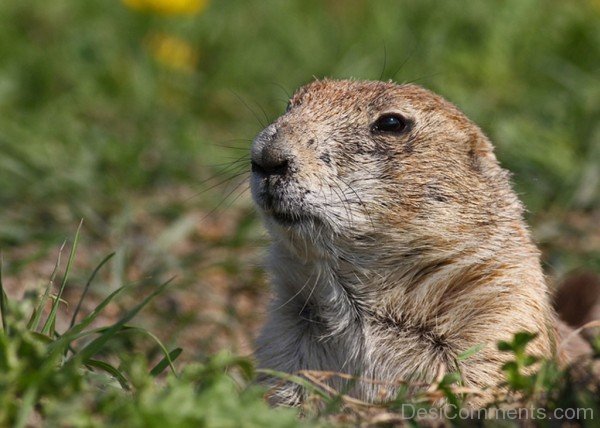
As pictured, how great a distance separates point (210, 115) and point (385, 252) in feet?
13.5

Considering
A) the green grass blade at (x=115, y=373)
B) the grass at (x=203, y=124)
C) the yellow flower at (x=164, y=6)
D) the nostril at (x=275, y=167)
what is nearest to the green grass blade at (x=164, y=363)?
the green grass blade at (x=115, y=373)

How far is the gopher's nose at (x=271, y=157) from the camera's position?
4.02 metres

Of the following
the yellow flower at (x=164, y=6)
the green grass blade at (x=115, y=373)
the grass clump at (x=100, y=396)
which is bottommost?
the grass clump at (x=100, y=396)

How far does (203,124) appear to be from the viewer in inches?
314

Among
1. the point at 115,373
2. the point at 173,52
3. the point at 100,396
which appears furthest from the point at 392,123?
the point at 173,52

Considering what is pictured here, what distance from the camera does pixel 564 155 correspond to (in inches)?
271

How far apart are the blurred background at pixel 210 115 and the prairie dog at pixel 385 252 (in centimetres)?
74

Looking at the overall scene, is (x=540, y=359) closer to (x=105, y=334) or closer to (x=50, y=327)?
(x=105, y=334)

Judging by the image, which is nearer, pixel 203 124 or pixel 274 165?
pixel 274 165

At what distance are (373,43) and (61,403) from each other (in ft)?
19.7

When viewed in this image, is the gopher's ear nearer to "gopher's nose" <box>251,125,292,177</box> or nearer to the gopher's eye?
the gopher's eye

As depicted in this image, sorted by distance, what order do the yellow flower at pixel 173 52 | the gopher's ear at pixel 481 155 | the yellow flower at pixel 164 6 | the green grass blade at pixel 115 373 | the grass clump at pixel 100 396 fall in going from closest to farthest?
the grass clump at pixel 100 396
the green grass blade at pixel 115 373
the gopher's ear at pixel 481 155
the yellow flower at pixel 173 52
the yellow flower at pixel 164 6

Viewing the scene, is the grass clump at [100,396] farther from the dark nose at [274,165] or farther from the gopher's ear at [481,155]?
the gopher's ear at [481,155]

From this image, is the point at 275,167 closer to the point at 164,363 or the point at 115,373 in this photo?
the point at 164,363
